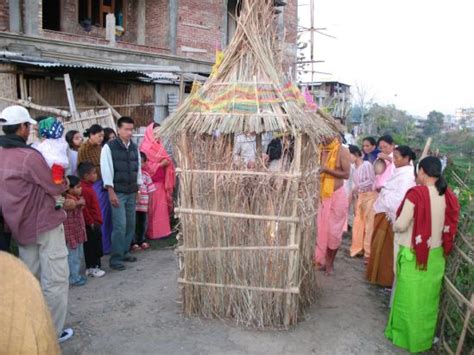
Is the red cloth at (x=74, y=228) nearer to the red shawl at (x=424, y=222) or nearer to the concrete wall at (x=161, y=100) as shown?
the red shawl at (x=424, y=222)

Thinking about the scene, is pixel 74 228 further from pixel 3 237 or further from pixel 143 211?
pixel 143 211

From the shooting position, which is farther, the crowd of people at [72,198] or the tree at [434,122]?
the tree at [434,122]

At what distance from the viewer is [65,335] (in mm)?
3602

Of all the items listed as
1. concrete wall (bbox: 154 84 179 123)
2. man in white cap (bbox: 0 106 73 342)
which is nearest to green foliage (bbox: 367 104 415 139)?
concrete wall (bbox: 154 84 179 123)

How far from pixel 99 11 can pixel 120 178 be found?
9.23m

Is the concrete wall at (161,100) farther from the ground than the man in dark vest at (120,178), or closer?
farther from the ground

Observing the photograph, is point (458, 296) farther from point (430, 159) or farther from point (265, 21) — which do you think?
point (265, 21)

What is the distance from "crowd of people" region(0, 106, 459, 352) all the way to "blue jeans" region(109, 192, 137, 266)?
0.01 m

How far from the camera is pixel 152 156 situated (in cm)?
651

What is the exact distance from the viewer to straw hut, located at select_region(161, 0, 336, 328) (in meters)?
3.65

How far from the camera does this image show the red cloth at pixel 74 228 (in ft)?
14.8

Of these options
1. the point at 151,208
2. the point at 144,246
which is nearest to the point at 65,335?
the point at 144,246

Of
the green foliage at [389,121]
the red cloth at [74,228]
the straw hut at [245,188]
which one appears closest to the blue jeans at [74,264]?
the red cloth at [74,228]

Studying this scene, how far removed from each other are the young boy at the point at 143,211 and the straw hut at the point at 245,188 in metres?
2.47
